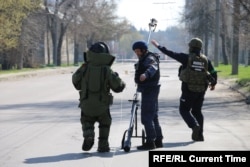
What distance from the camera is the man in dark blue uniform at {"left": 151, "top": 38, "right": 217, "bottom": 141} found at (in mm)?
10359

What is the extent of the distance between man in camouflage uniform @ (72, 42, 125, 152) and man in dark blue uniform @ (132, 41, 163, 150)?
45cm

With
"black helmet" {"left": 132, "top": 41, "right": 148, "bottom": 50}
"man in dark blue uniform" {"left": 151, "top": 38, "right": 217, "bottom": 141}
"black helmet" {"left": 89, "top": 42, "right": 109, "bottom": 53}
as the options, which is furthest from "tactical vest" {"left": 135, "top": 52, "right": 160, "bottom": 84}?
"man in dark blue uniform" {"left": 151, "top": 38, "right": 217, "bottom": 141}

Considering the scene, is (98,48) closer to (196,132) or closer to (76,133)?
(196,132)

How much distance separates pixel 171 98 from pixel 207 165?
48.1 ft

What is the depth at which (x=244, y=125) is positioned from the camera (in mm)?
13406

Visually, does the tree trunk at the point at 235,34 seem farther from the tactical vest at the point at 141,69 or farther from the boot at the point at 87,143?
the boot at the point at 87,143

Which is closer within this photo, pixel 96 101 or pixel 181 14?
pixel 96 101

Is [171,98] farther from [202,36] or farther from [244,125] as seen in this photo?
[202,36]

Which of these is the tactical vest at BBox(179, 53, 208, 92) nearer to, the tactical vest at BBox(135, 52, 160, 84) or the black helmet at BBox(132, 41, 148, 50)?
the tactical vest at BBox(135, 52, 160, 84)

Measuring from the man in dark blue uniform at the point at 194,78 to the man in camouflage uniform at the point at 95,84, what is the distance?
1.52 m

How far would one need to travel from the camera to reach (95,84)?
903cm

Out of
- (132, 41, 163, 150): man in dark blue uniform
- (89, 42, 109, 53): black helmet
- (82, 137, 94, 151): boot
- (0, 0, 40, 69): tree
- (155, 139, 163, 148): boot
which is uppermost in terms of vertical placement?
(0, 0, 40, 69): tree


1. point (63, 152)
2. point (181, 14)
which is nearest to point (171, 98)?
point (63, 152)

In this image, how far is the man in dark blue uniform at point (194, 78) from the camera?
1036cm
